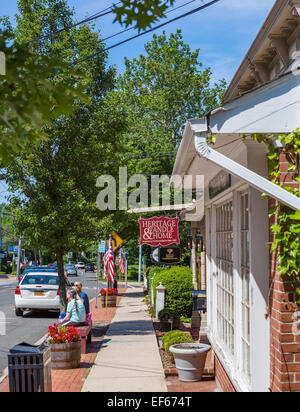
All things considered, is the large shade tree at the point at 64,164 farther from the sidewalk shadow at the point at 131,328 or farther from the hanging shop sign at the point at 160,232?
the hanging shop sign at the point at 160,232

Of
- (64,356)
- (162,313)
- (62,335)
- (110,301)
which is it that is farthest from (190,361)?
(110,301)

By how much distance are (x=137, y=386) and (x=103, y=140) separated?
27.9 ft

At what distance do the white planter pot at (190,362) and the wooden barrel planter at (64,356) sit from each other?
2.29 metres

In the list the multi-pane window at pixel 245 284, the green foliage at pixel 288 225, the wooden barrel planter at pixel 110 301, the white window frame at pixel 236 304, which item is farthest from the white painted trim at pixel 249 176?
the wooden barrel planter at pixel 110 301

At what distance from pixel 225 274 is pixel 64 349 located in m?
3.99

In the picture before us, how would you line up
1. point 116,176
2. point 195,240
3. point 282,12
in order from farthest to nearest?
point 116,176
point 195,240
point 282,12

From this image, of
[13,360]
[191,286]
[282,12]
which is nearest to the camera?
[282,12]

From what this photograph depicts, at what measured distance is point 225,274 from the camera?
7457 millimetres

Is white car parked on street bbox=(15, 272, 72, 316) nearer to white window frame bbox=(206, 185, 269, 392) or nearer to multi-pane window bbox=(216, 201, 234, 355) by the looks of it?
white window frame bbox=(206, 185, 269, 392)

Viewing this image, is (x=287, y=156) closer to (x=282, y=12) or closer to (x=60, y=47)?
(x=282, y=12)

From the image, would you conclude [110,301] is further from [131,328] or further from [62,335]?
[62,335]

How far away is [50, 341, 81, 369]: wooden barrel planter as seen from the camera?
9.95 metres

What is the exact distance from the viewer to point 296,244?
13.8ft

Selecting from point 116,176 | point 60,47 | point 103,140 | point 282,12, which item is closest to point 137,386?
point 282,12
